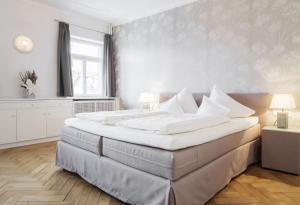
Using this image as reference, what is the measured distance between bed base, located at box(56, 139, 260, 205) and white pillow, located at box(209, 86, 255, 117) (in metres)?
0.59

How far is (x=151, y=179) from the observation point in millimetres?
1700

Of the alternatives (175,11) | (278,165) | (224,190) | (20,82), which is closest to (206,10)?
(175,11)

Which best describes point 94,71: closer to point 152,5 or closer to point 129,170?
point 152,5

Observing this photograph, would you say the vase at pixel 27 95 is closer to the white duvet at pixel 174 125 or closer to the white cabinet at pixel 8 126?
the white cabinet at pixel 8 126

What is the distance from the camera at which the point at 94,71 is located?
215 inches

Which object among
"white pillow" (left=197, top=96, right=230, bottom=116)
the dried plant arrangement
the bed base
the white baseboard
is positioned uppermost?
the dried plant arrangement

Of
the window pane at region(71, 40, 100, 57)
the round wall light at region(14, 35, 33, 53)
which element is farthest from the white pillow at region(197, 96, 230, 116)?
the round wall light at region(14, 35, 33, 53)

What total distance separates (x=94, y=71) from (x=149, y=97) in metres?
1.88

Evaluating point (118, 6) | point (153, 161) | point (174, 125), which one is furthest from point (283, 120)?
point (118, 6)

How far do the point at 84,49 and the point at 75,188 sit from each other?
3.76m

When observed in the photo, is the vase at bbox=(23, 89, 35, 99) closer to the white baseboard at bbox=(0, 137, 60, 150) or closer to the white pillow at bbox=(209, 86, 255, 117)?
the white baseboard at bbox=(0, 137, 60, 150)

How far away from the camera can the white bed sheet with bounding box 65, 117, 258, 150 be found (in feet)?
5.62

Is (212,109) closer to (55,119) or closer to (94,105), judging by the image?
(94,105)

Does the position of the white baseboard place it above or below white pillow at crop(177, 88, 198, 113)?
below
